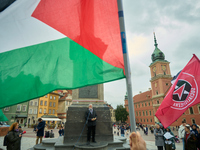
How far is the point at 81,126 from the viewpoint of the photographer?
6.59 metres

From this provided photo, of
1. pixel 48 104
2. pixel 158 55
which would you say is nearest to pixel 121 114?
pixel 158 55

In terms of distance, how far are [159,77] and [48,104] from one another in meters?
46.9

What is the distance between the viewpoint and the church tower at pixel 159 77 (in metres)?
58.5

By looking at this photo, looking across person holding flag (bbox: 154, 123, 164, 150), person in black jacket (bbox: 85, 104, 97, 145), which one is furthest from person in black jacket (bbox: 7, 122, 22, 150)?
person holding flag (bbox: 154, 123, 164, 150)

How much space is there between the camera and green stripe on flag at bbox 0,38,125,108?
260 cm

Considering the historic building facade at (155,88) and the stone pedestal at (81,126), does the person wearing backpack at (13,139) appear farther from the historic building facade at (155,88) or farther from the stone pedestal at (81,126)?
the historic building facade at (155,88)

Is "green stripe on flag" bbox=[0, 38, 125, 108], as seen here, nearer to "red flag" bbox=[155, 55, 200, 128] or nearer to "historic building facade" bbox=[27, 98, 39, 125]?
"red flag" bbox=[155, 55, 200, 128]

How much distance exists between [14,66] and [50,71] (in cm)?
68

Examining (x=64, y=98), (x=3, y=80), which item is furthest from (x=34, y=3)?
(x=64, y=98)

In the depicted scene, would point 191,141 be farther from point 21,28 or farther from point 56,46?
point 21,28

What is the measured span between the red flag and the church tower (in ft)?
186

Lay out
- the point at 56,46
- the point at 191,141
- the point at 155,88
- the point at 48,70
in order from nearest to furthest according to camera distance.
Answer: the point at 48,70
the point at 56,46
the point at 191,141
the point at 155,88

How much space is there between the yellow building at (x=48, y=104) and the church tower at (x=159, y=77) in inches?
1610

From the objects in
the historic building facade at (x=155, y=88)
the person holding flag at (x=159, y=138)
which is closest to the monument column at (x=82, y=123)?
the person holding flag at (x=159, y=138)
